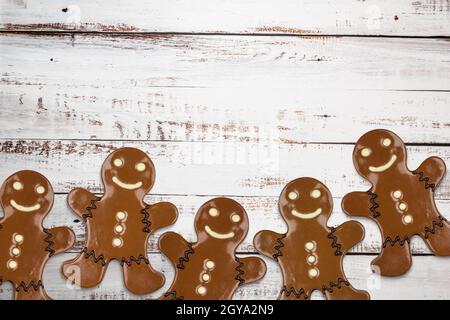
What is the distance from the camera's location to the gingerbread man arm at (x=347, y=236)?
4.50 feet

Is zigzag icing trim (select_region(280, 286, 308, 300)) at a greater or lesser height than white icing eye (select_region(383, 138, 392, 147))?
lesser

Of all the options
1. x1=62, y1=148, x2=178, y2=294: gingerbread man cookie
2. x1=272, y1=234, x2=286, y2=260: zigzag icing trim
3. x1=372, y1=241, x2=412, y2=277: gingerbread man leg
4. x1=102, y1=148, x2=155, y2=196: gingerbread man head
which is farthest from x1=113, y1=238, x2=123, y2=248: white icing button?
x1=372, y1=241, x2=412, y2=277: gingerbread man leg

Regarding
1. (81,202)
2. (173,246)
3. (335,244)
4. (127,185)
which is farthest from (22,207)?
(335,244)

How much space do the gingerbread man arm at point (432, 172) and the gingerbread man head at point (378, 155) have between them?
45mm

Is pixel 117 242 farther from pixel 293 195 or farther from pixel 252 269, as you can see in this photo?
pixel 293 195

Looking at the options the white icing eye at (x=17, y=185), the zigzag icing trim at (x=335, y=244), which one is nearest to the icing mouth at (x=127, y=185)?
the white icing eye at (x=17, y=185)

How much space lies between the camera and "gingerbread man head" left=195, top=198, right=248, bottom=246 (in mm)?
1373

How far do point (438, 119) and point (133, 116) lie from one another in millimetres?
706

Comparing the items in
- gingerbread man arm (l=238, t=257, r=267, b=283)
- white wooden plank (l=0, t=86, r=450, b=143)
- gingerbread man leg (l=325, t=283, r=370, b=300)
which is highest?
white wooden plank (l=0, t=86, r=450, b=143)

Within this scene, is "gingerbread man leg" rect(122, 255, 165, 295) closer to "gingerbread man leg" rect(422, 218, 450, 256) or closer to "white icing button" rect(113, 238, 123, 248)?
"white icing button" rect(113, 238, 123, 248)

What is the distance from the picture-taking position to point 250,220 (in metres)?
1.40

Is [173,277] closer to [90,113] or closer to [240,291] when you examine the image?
[240,291]

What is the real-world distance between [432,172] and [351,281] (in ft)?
1.00

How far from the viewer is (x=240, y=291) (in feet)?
4.53
